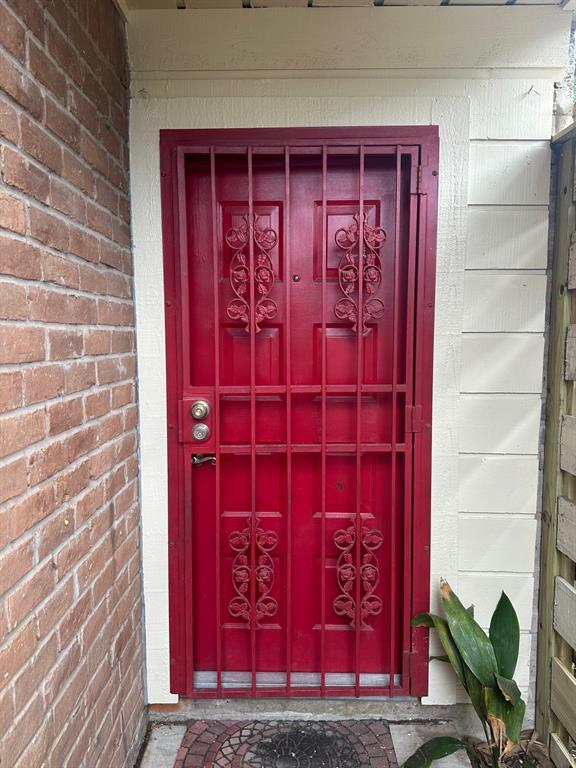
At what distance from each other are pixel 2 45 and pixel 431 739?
101 inches

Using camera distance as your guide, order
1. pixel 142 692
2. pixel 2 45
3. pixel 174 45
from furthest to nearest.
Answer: pixel 142 692
pixel 174 45
pixel 2 45

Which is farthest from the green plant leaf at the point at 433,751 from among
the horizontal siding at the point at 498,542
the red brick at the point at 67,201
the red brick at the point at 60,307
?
the red brick at the point at 67,201

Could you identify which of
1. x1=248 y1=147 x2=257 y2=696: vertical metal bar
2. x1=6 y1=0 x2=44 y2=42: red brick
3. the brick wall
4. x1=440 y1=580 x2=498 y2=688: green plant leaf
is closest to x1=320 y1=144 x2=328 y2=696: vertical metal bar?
x1=248 y1=147 x2=257 y2=696: vertical metal bar

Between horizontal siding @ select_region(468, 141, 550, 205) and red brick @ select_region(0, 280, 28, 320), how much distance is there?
63.8 inches

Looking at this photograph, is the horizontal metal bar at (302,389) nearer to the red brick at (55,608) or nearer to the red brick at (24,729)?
the red brick at (55,608)

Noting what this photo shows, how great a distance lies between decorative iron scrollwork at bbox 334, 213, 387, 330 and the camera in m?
1.79

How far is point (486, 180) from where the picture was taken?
1.77 m

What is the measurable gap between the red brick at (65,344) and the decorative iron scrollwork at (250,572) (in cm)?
100

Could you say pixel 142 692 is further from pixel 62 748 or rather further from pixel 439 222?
pixel 439 222

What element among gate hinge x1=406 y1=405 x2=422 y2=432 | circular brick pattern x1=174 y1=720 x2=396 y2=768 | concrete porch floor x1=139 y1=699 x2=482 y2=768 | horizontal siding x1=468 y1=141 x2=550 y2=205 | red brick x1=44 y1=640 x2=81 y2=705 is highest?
horizontal siding x1=468 y1=141 x2=550 y2=205

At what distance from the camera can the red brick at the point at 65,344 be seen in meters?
1.18

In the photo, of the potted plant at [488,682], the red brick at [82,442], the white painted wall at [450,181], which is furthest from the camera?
the white painted wall at [450,181]

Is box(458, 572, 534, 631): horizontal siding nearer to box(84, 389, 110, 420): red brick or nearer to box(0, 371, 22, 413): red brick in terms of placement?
box(84, 389, 110, 420): red brick

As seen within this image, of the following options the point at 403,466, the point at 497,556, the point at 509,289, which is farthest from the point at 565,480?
the point at 509,289
